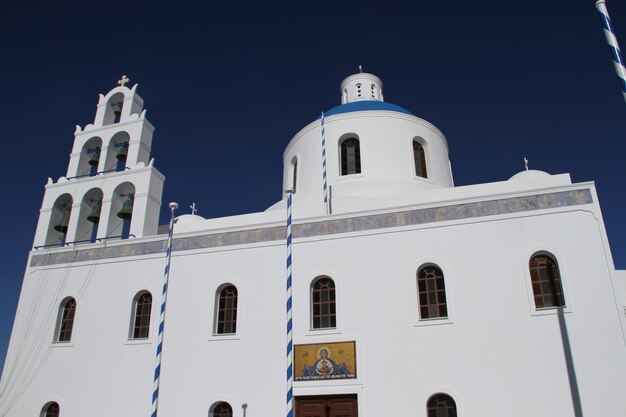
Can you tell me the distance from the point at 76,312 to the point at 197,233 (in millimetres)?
3548

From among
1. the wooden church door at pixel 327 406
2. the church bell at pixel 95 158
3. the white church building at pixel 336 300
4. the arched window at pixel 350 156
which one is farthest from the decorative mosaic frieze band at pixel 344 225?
the wooden church door at pixel 327 406

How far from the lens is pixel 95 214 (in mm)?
13203

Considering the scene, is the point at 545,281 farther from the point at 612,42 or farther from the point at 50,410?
the point at 50,410

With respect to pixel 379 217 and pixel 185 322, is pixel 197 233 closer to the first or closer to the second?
pixel 185 322

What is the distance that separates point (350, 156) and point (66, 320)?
8.46 metres

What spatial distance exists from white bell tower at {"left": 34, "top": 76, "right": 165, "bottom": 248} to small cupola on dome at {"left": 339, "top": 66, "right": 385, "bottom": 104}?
6.87m

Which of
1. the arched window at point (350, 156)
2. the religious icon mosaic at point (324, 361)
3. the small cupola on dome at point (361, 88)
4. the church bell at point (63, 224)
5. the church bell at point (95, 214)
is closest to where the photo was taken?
the religious icon mosaic at point (324, 361)

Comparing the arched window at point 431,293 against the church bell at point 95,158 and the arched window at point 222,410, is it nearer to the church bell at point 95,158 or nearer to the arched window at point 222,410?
the arched window at point 222,410

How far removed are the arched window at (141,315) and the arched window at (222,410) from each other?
2374 mm

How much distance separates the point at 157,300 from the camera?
1117cm

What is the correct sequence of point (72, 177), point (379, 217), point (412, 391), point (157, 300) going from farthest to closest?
point (72, 177)
point (157, 300)
point (379, 217)
point (412, 391)

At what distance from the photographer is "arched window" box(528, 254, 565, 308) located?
8.88 metres

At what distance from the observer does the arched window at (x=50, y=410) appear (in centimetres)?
1112

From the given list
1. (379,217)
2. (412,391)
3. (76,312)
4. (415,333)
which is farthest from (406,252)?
(76,312)
